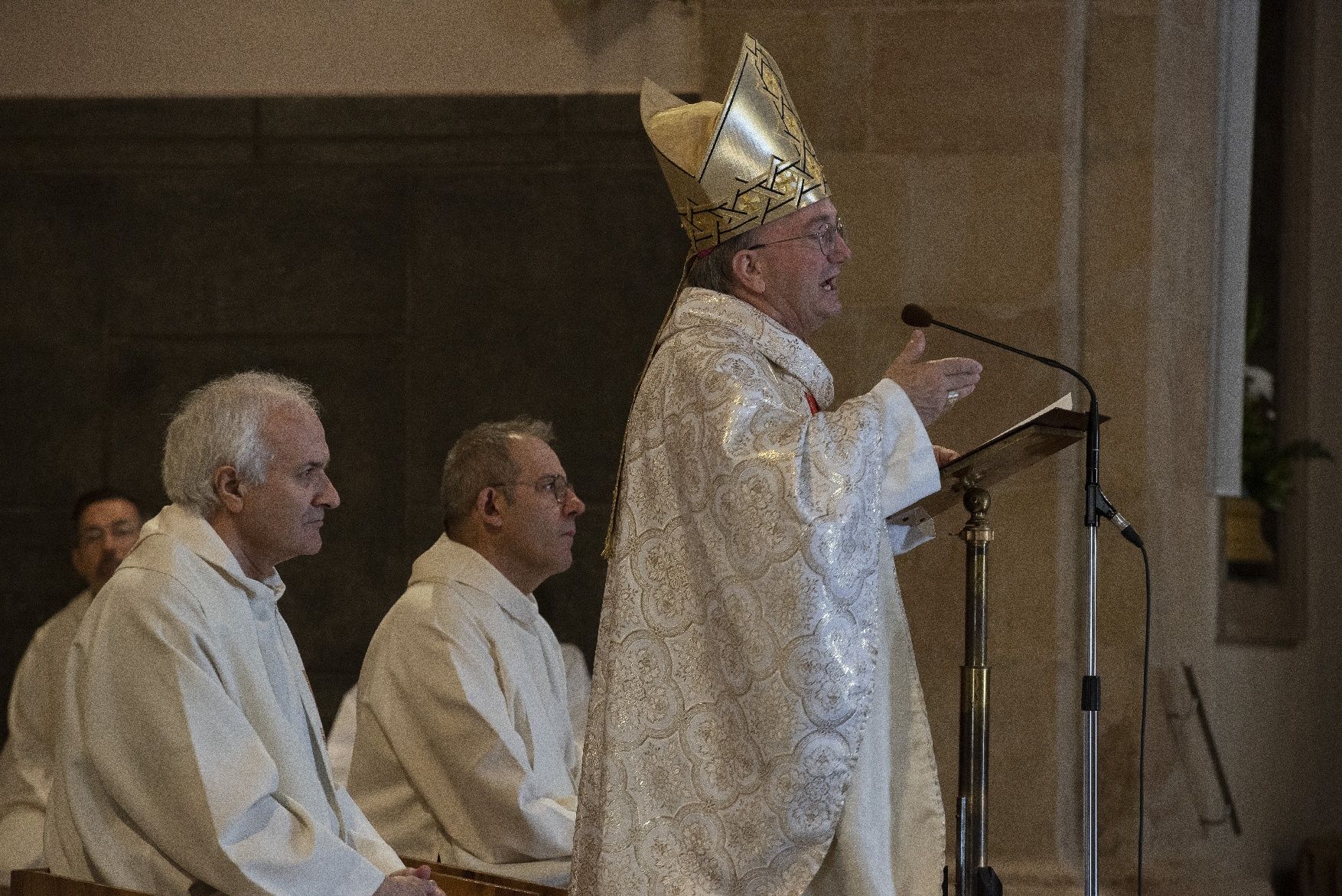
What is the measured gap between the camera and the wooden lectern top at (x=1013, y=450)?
9.14 ft

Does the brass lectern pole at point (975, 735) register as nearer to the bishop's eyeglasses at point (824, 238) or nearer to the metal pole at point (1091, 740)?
the metal pole at point (1091, 740)

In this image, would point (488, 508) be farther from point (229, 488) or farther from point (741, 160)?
point (741, 160)

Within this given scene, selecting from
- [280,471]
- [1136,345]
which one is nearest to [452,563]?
[280,471]

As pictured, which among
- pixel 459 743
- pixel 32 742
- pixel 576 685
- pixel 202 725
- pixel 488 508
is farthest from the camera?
pixel 32 742

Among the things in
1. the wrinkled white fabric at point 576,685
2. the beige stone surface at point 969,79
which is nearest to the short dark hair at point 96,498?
the wrinkled white fabric at point 576,685

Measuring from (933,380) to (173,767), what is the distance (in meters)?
1.43

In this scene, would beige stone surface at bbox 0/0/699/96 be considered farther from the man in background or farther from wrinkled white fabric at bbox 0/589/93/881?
wrinkled white fabric at bbox 0/589/93/881

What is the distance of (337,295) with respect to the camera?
6824 millimetres

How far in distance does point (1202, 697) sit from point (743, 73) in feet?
9.35

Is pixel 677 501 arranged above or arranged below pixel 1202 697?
above

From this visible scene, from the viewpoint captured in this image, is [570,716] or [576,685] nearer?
[570,716]

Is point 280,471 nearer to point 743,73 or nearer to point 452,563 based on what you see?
point 452,563

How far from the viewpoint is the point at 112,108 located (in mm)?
6938

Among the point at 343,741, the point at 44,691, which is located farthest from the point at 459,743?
the point at 44,691
